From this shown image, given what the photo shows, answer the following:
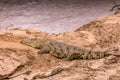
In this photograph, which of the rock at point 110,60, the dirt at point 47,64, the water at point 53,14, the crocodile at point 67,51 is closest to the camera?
the dirt at point 47,64

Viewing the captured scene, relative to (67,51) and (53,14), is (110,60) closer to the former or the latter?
(67,51)

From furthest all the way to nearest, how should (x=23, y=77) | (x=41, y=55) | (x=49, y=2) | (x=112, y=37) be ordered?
1. (x=49, y=2)
2. (x=112, y=37)
3. (x=41, y=55)
4. (x=23, y=77)

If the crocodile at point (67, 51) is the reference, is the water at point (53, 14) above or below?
below

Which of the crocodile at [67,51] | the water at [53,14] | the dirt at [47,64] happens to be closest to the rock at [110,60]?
the dirt at [47,64]

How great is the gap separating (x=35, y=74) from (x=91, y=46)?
2.09 meters

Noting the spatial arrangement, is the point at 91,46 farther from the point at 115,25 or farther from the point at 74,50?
the point at 115,25

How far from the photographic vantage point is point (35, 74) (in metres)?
5.20

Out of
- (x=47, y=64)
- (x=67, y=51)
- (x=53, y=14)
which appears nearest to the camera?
(x=47, y=64)

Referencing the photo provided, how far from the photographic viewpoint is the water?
1156 centimetres

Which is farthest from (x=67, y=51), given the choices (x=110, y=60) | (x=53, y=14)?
(x=53, y=14)

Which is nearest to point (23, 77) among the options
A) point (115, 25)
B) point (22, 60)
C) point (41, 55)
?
point (22, 60)

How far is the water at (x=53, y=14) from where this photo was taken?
37.9ft

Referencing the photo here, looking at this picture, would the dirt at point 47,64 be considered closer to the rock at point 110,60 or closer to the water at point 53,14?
the rock at point 110,60

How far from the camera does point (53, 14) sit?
520 inches
